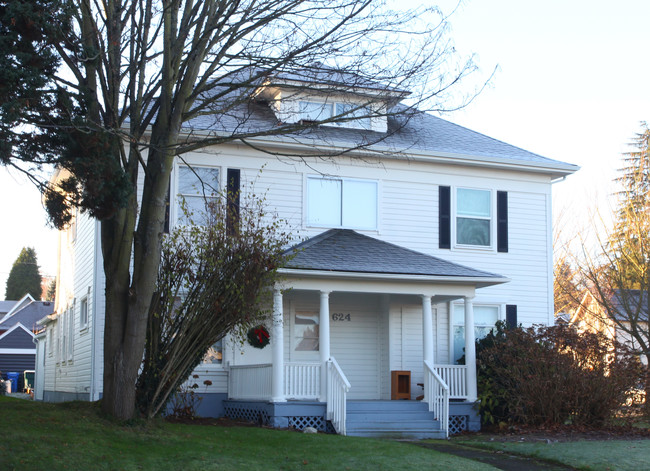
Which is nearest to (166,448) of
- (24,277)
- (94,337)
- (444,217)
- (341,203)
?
(94,337)

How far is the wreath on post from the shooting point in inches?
682

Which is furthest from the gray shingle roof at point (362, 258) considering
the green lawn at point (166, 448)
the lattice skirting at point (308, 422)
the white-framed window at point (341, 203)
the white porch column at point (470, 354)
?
the green lawn at point (166, 448)

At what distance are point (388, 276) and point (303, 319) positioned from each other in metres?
2.93

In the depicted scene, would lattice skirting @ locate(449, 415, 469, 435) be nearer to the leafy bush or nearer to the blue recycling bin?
the leafy bush

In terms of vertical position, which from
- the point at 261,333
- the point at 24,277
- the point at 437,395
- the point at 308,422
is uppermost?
the point at 24,277

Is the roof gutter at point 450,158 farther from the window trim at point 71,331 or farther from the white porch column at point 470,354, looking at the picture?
the window trim at point 71,331

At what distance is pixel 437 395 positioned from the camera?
16.1m

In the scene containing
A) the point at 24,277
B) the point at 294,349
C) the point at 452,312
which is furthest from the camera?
the point at 24,277

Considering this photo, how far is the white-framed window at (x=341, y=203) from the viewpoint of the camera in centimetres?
1848

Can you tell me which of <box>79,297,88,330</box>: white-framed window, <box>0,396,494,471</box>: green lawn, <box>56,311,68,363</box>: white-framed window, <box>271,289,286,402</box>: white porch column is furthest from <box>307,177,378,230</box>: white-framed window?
<box>56,311,68,363</box>: white-framed window

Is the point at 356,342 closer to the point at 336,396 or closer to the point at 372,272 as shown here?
the point at 372,272

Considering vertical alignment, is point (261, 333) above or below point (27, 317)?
below

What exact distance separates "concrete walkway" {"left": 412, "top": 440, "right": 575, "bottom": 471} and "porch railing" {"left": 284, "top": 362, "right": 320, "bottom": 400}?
261 cm

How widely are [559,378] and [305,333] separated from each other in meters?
5.77
